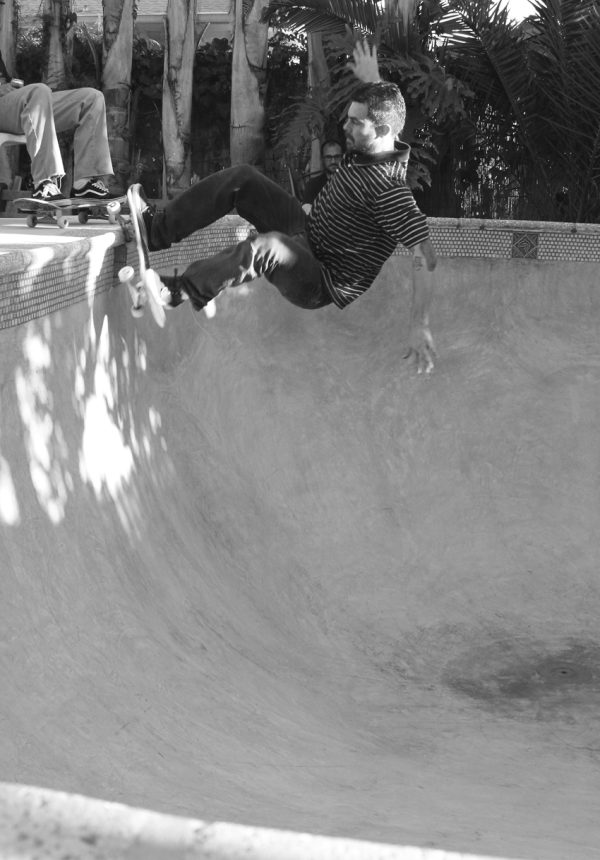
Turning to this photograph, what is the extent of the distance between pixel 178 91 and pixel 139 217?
270 inches

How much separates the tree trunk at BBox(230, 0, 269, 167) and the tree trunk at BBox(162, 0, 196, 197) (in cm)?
51

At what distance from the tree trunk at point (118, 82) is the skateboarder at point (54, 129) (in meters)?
3.41

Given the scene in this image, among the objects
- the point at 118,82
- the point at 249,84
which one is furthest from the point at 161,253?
the point at 118,82

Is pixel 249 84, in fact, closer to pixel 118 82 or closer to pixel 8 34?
pixel 118 82

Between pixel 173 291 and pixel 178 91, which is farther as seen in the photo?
pixel 178 91

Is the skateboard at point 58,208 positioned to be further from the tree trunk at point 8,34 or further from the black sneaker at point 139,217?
the tree trunk at point 8,34

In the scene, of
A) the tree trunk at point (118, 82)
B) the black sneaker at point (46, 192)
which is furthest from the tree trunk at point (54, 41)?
the black sneaker at point (46, 192)

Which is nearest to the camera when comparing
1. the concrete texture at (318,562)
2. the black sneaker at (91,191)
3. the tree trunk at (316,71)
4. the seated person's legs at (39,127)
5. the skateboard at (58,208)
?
the concrete texture at (318,562)

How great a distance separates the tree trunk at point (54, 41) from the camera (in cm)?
1079

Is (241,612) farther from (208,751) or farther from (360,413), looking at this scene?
(360,413)

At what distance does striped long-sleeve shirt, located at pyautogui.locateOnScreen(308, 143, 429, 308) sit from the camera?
445 cm

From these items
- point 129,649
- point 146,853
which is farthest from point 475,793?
point 146,853

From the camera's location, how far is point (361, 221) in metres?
4.60

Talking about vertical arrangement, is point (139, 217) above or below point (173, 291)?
above
